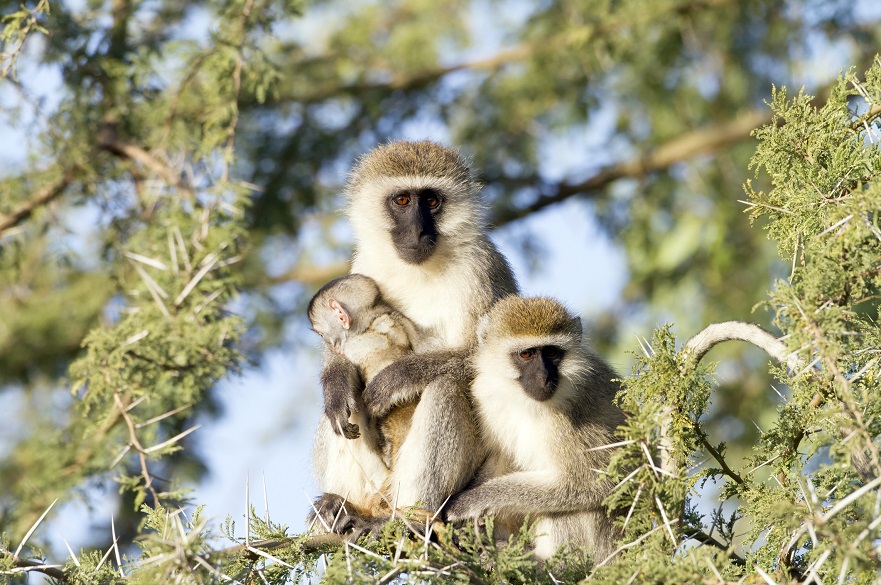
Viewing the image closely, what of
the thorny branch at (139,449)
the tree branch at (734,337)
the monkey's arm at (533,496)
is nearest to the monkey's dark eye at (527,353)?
the monkey's arm at (533,496)

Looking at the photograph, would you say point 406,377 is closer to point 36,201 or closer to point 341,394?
point 341,394

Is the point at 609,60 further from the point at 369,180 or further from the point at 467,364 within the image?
the point at 467,364

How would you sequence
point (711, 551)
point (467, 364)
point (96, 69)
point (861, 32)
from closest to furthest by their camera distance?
point (711, 551)
point (467, 364)
point (96, 69)
point (861, 32)

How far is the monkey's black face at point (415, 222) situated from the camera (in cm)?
470

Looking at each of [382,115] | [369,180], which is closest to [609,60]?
[382,115]

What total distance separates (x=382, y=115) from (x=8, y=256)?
3.09 m

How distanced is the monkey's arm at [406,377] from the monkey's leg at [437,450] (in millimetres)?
50

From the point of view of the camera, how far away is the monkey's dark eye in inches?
163

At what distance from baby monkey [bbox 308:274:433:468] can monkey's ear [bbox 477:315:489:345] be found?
0.33 m

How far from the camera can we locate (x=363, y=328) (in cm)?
464

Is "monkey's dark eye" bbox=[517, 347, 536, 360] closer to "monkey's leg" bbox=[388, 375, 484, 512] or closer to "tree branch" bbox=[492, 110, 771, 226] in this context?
"monkey's leg" bbox=[388, 375, 484, 512]

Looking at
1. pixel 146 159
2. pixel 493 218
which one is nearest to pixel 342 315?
pixel 146 159

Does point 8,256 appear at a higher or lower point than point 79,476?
higher

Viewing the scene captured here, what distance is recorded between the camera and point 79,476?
5250 millimetres
